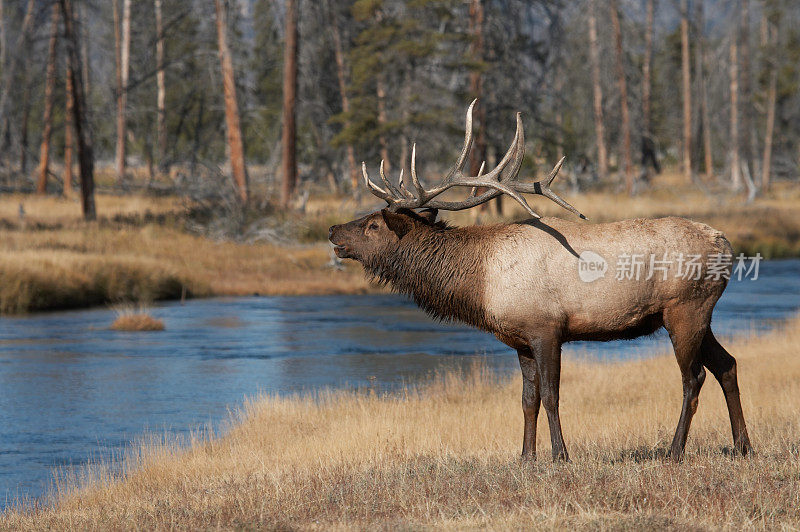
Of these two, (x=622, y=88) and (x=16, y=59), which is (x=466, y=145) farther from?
(x=622, y=88)

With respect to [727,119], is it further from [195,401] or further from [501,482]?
[501,482]

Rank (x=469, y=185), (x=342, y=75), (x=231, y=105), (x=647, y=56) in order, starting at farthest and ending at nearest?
(x=647, y=56), (x=342, y=75), (x=231, y=105), (x=469, y=185)

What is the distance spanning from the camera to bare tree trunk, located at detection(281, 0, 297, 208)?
102 feet

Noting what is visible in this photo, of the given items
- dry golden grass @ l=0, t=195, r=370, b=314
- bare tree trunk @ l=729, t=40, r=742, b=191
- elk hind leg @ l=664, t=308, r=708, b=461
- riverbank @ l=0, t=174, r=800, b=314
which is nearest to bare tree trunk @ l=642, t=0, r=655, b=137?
bare tree trunk @ l=729, t=40, r=742, b=191

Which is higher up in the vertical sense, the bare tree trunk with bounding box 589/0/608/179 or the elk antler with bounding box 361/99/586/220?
the bare tree trunk with bounding box 589/0/608/179

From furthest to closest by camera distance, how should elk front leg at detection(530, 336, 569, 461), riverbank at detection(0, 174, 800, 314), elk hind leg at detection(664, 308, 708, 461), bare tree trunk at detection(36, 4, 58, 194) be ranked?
bare tree trunk at detection(36, 4, 58, 194)
riverbank at detection(0, 174, 800, 314)
elk hind leg at detection(664, 308, 708, 461)
elk front leg at detection(530, 336, 569, 461)

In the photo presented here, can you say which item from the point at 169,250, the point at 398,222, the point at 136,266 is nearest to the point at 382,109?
the point at 169,250

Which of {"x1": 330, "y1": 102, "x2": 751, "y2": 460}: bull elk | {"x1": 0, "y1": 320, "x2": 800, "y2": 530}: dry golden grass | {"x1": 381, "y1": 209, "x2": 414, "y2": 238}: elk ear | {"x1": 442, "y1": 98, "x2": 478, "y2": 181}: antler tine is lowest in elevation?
{"x1": 0, "y1": 320, "x2": 800, "y2": 530}: dry golden grass

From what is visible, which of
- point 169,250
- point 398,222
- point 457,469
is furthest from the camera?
point 169,250

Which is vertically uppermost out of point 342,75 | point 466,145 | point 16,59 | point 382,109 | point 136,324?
point 342,75

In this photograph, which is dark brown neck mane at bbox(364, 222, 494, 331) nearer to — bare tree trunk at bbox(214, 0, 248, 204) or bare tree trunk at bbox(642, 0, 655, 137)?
bare tree trunk at bbox(214, 0, 248, 204)

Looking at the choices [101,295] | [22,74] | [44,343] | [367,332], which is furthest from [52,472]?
[22,74]

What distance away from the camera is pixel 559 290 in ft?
25.2

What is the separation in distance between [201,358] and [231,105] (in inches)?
588
